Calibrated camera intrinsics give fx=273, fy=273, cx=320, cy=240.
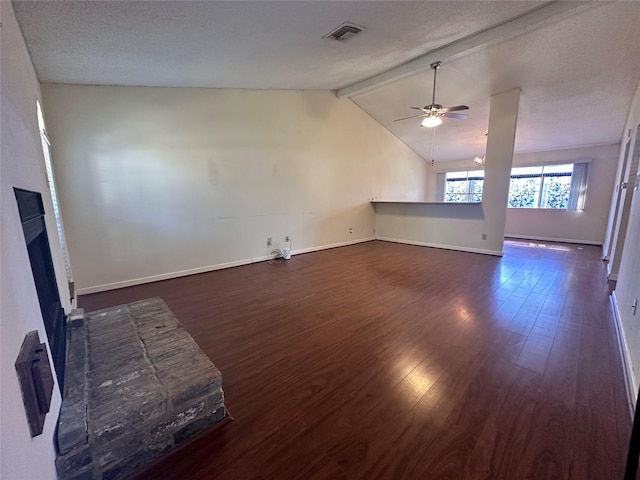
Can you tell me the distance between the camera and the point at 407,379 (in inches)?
70.2

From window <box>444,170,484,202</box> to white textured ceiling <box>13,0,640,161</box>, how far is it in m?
2.93

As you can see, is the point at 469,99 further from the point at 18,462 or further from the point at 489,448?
the point at 18,462

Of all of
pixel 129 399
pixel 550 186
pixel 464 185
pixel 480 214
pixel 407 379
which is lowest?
pixel 407 379

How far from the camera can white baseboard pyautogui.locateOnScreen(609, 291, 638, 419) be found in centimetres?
157

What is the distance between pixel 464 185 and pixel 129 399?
9.74m

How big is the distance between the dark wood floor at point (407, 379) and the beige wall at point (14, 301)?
59 centimetres

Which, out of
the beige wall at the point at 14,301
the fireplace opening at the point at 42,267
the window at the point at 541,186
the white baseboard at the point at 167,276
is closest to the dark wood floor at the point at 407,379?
the white baseboard at the point at 167,276

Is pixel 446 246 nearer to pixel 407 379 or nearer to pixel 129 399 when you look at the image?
pixel 407 379

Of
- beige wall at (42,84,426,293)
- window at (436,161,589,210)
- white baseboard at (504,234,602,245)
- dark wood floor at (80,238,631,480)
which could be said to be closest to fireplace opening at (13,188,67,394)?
dark wood floor at (80,238,631,480)

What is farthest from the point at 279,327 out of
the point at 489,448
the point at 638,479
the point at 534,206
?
the point at 534,206

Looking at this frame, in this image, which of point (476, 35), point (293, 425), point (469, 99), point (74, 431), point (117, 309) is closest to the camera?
point (74, 431)

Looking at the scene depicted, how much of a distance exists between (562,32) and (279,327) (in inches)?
185

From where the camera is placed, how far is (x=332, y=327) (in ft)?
8.09

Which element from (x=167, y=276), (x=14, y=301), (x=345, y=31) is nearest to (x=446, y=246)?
(x=345, y=31)
